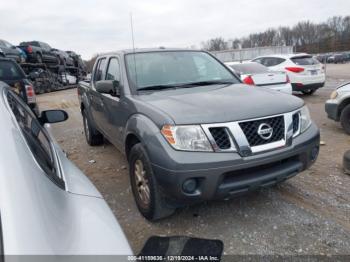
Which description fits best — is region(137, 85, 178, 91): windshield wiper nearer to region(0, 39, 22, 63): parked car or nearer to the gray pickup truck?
the gray pickup truck

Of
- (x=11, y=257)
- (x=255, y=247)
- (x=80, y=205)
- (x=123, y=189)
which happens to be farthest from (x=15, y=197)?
(x=123, y=189)

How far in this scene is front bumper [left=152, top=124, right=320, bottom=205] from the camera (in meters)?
2.47

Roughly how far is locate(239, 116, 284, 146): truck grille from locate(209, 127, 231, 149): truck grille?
164 millimetres

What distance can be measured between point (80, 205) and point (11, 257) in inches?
21.0

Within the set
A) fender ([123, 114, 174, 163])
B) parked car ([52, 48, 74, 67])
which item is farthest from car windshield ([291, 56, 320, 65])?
parked car ([52, 48, 74, 67])

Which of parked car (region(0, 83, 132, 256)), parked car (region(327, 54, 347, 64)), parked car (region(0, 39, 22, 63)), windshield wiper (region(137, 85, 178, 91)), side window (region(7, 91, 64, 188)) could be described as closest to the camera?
parked car (region(0, 83, 132, 256))

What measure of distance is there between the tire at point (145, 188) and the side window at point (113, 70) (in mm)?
1292

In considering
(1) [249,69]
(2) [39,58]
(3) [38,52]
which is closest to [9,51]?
(3) [38,52]

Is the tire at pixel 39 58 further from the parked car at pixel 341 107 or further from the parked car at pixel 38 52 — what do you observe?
the parked car at pixel 341 107

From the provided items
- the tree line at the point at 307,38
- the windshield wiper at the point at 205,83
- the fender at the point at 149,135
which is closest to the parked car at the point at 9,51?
Result: the windshield wiper at the point at 205,83

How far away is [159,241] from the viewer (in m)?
2.83

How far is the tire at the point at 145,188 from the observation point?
2.80m

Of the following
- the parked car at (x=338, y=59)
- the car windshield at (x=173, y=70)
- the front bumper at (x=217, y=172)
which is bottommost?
the parked car at (x=338, y=59)

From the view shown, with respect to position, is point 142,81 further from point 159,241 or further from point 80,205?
point 80,205
